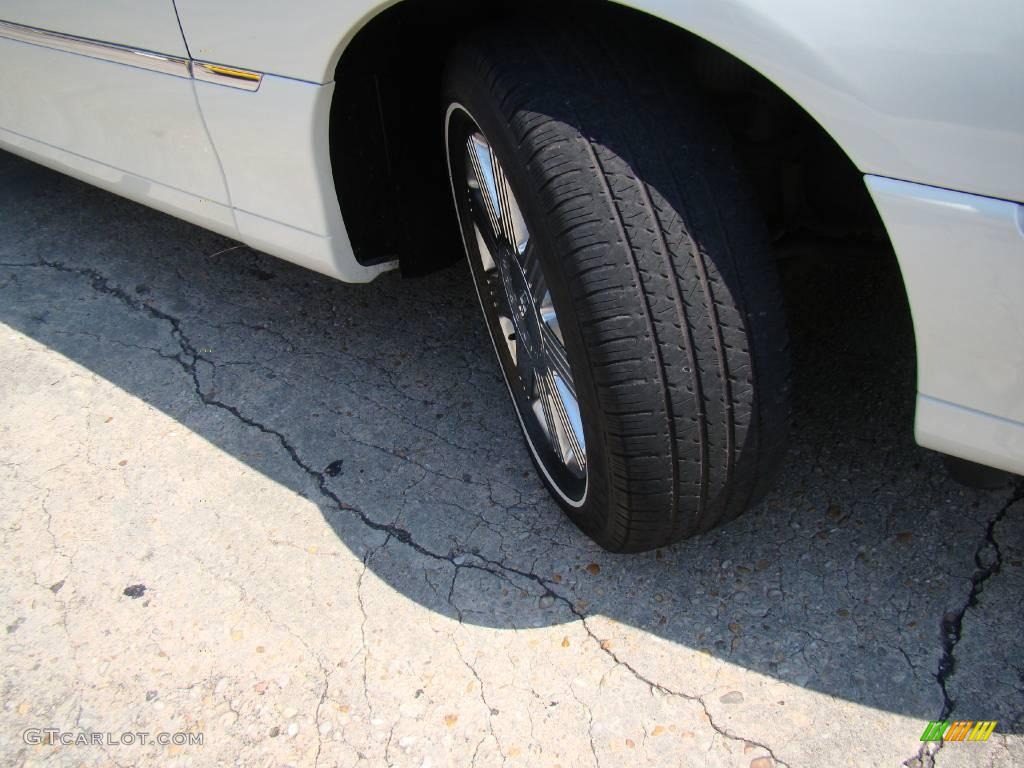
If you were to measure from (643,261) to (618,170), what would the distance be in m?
0.15

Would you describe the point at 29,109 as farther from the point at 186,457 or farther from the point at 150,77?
the point at 186,457

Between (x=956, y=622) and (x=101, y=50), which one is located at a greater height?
(x=101, y=50)

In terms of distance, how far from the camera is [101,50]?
217 cm

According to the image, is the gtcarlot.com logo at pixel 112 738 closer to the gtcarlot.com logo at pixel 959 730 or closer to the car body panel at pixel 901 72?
the gtcarlot.com logo at pixel 959 730

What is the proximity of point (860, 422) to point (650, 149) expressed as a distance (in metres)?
1.04

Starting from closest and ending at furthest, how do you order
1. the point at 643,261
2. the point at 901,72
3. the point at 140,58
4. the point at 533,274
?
the point at 901,72 → the point at 643,261 → the point at 533,274 → the point at 140,58

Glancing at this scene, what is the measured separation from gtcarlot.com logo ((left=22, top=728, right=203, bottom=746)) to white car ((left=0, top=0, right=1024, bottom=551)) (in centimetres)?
87

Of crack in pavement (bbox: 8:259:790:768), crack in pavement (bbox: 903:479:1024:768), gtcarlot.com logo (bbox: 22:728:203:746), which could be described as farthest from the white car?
gtcarlot.com logo (bbox: 22:728:203:746)

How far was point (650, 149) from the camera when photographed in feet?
4.64

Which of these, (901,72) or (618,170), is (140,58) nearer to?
(618,170)

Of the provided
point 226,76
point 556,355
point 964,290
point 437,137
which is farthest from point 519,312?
point 964,290

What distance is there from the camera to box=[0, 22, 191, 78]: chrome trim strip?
2.02m

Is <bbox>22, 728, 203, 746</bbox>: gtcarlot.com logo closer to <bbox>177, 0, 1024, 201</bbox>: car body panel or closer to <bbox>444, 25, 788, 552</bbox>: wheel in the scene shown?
<bbox>444, 25, 788, 552</bbox>: wheel

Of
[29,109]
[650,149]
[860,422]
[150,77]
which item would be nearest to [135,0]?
[150,77]
